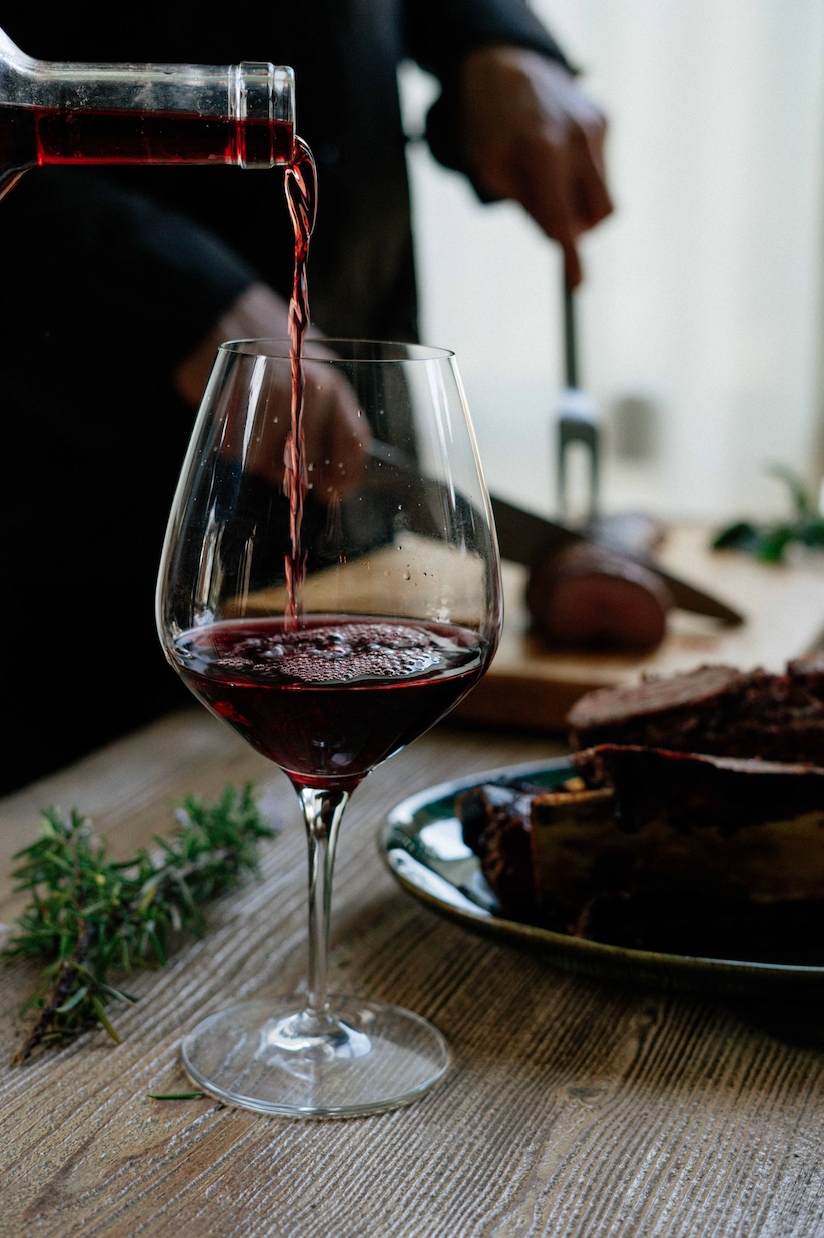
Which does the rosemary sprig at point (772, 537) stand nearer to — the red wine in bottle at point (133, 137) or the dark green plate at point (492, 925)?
the dark green plate at point (492, 925)

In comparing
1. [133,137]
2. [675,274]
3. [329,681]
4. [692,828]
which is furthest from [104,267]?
[675,274]

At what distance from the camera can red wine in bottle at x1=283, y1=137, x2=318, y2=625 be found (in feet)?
2.19

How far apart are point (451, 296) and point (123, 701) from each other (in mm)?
2771

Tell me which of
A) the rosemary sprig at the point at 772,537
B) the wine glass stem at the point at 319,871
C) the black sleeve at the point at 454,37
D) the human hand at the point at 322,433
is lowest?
the rosemary sprig at the point at 772,537

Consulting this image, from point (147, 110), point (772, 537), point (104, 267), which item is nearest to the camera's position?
point (147, 110)

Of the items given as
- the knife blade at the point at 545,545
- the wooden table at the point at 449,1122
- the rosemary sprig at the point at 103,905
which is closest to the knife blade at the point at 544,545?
the knife blade at the point at 545,545

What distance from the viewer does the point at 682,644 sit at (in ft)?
5.65

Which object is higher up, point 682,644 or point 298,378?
point 298,378

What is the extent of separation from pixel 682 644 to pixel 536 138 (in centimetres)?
77

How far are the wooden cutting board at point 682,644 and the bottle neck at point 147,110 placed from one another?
75cm

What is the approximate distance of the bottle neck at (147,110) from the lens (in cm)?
62

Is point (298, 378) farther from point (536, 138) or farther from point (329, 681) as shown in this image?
point (536, 138)

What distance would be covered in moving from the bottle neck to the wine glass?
0.11 m

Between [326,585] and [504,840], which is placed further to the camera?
[504,840]
